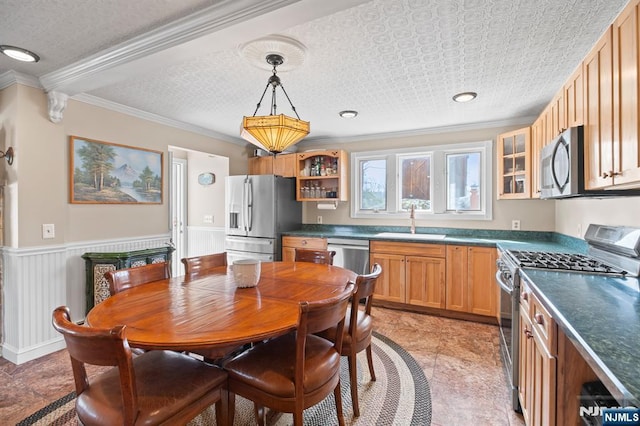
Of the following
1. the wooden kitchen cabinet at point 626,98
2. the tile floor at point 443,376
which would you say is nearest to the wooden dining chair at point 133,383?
the tile floor at point 443,376

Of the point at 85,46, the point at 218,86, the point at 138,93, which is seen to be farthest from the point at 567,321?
the point at 138,93

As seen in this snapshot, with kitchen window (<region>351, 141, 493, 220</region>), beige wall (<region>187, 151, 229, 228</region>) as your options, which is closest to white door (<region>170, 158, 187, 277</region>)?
beige wall (<region>187, 151, 229, 228</region>)

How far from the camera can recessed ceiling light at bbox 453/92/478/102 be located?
2.95m

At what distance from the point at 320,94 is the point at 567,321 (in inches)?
103

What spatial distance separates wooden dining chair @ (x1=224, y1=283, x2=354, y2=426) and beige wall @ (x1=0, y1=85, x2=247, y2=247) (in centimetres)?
245

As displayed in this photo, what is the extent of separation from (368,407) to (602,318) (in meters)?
1.41

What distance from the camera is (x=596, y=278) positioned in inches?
67.4

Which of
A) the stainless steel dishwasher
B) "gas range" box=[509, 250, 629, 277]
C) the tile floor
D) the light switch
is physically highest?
the light switch

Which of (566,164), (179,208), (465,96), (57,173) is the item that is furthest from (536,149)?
(179,208)

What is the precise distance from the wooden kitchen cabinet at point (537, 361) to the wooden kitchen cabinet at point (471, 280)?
1553mm

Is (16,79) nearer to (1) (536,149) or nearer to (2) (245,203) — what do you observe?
(2) (245,203)

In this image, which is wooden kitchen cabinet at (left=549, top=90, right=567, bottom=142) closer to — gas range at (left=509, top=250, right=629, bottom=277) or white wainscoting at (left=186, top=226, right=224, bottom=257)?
gas range at (left=509, top=250, right=629, bottom=277)

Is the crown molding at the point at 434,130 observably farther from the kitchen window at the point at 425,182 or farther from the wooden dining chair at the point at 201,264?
the wooden dining chair at the point at 201,264

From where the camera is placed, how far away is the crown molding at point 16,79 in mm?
2557
